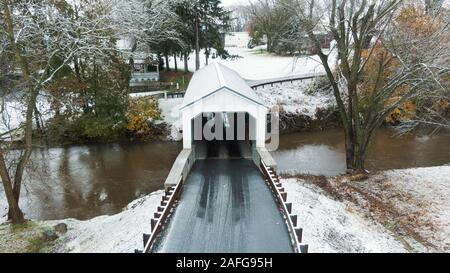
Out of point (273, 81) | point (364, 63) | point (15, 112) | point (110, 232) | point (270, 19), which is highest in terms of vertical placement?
point (270, 19)

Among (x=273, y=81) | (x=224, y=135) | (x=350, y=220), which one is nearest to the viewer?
(x=350, y=220)

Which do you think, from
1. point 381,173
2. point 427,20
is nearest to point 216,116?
point 381,173

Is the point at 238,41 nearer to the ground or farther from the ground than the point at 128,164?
farther from the ground

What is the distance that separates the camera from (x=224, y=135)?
1361 cm

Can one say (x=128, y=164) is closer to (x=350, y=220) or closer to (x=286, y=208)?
(x=350, y=220)

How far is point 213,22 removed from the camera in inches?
1053

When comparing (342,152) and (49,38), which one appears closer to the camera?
(49,38)

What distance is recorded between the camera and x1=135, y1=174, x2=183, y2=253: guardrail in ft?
19.7

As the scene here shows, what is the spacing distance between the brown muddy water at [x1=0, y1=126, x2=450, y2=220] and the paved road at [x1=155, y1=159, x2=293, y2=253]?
4.34 metres

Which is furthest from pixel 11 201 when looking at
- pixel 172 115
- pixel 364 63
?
pixel 172 115

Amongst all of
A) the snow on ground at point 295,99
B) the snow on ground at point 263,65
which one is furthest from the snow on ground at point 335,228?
the snow on ground at point 263,65

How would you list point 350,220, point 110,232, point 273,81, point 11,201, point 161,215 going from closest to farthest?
point 161,215 < point 110,232 < point 350,220 < point 11,201 < point 273,81

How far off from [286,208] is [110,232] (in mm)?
4661

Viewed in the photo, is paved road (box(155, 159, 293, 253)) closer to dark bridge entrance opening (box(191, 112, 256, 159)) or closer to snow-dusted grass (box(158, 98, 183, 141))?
dark bridge entrance opening (box(191, 112, 256, 159))
